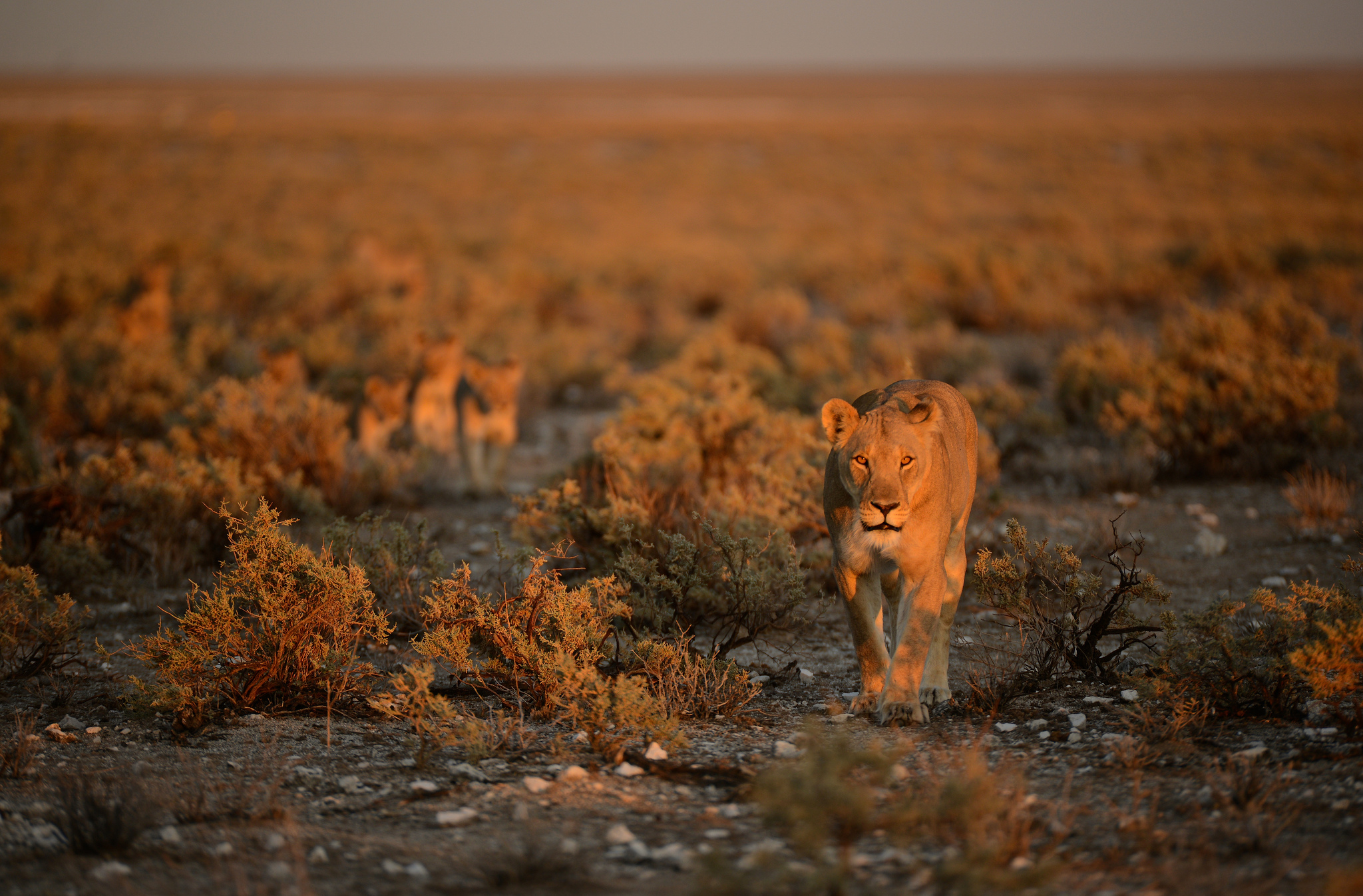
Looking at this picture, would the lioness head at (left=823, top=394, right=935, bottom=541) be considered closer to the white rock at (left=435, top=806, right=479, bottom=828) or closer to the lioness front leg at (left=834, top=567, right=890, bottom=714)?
the lioness front leg at (left=834, top=567, right=890, bottom=714)

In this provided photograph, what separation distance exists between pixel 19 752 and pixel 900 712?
3.65m

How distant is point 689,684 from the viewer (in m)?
4.98

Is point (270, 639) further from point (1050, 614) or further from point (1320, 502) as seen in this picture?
point (1320, 502)

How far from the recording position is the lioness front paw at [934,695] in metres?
4.86

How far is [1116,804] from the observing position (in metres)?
3.90

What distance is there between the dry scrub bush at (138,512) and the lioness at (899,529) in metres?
4.34

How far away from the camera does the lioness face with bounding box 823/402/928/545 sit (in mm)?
4203

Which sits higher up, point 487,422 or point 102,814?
point 487,422

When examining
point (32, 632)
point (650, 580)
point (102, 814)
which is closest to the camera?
point (102, 814)

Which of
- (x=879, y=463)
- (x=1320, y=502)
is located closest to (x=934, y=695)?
(x=879, y=463)

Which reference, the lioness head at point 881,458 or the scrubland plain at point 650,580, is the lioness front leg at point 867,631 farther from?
the lioness head at point 881,458

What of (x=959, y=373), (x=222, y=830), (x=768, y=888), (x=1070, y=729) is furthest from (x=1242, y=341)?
(x=222, y=830)

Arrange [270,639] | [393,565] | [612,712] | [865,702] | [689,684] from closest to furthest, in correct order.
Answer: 1. [612,712]
2. [865,702]
3. [689,684]
4. [270,639]
5. [393,565]

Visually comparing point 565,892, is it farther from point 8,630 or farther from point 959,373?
point 959,373
